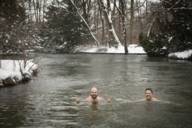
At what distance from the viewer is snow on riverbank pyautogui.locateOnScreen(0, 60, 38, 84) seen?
74.0 feet

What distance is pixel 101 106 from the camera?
16.8m

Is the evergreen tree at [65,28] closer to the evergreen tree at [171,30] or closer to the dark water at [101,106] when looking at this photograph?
the evergreen tree at [171,30]

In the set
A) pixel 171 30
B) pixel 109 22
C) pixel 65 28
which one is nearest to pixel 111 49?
pixel 109 22

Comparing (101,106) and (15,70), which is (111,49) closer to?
(15,70)

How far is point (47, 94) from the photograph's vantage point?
65.8 feet

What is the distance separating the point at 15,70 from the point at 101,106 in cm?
875

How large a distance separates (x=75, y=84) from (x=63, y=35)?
4217 cm

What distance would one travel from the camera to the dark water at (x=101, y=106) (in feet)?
45.2

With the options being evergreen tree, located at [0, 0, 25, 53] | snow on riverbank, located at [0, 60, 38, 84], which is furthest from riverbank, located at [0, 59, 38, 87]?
evergreen tree, located at [0, 0, 25, 53]

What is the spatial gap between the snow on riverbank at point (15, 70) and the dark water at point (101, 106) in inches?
25.4

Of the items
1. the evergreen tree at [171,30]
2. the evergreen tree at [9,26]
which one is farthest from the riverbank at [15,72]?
the evergreen tree at [171,30]

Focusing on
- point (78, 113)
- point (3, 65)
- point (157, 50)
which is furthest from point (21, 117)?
point (157, 50)

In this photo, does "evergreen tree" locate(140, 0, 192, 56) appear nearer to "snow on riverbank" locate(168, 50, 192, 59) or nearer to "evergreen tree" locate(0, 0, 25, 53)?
"snow on riverbank" locate(168, 50, 192, 59)

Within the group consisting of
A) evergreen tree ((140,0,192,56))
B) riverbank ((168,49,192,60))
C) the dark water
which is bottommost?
the dark water
